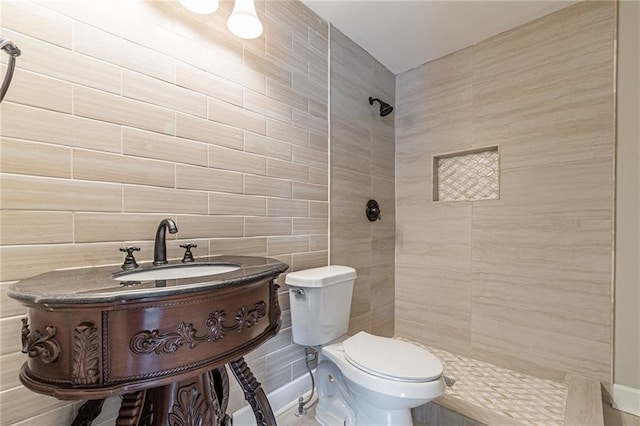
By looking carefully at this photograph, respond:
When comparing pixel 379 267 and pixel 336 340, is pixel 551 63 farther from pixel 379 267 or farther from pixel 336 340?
pixel 336 340

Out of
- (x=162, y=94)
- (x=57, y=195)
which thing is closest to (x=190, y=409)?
(x=57, y=195)

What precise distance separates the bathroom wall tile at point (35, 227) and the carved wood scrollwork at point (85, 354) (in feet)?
1.58

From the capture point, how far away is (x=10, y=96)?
2.83 ft

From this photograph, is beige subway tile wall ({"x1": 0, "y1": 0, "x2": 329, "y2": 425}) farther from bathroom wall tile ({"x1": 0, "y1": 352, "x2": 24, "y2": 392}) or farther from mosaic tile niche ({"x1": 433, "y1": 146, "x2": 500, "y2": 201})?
mosaic tile niche ({"x1": 433, "y1": 146, "x2": 500, "y2": 201})

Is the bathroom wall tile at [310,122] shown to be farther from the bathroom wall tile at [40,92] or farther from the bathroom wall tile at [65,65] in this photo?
the bathroom wall tile at [40,92]

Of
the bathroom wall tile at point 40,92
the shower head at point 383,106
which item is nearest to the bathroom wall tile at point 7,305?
the bathroom wall tile at point 40,92

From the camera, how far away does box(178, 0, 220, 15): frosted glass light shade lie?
1.20m

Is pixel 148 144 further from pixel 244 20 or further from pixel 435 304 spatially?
pixel 435 304

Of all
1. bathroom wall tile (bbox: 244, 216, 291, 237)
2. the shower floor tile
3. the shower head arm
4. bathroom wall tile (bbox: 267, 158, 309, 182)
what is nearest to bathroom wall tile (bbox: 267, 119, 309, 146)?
bathroom wall tile (bbox: 267, 158, 309, 182)

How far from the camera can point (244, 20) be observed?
1.30 m

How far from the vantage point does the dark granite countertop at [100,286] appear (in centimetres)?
61

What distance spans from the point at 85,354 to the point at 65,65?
908mm

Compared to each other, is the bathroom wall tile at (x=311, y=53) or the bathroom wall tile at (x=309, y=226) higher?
the bathroom wall tile at (x=311, y=53)

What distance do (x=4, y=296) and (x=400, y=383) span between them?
1.33 m
